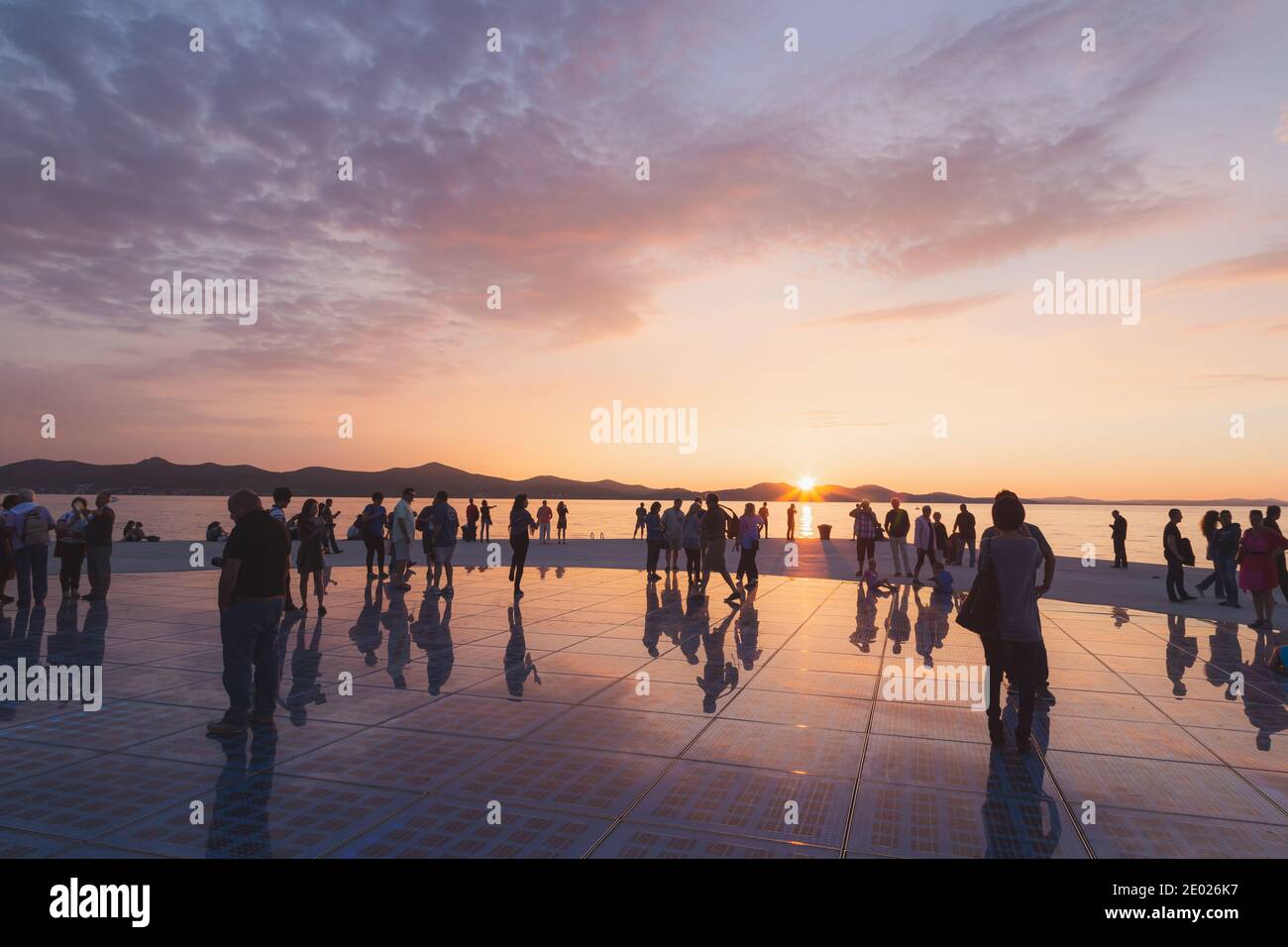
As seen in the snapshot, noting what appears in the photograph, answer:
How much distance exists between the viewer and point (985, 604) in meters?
6.14

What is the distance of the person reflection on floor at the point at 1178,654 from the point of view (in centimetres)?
796

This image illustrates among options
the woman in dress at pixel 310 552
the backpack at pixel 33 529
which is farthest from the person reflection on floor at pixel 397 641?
the backpack at pixel 33 529

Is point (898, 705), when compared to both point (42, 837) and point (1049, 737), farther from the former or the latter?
point (42, 837)

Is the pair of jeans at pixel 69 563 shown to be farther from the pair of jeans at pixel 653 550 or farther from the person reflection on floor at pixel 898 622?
the person reflection on floor at pixel 898 622

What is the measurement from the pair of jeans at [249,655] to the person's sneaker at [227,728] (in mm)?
30

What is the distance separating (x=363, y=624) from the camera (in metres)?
11.3

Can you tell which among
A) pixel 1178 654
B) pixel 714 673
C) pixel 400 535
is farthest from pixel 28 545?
pixel 1178 654

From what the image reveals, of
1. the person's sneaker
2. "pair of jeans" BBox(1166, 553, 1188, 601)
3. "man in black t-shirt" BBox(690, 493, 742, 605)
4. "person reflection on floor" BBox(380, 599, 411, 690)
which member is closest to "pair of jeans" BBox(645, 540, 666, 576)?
"man in black t-shirt" BBox(690, 493, 742, 605)

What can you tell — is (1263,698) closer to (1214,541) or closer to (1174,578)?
(1174,578)

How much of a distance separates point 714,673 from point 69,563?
1215cm
